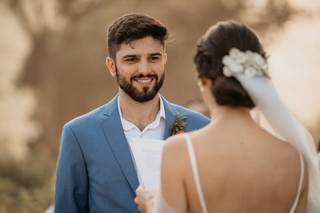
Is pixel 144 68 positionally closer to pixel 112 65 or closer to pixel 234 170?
pixel 112 65

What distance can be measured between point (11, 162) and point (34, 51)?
6.92 metres

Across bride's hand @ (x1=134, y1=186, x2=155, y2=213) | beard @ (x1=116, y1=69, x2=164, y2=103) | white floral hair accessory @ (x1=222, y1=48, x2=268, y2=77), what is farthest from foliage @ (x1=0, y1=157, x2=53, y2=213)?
white floral hair accessory @ (x1=222, y1=48, x2=268, y2=77)

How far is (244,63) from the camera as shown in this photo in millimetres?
4492

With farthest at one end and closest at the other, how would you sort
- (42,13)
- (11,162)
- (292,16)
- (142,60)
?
(42,13)
(292,16)
(11,162)
(142,60)

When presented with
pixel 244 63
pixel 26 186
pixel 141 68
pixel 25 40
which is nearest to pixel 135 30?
pixel 141 68

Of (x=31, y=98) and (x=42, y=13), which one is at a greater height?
(x=42, y=13)

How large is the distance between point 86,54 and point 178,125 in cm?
1988

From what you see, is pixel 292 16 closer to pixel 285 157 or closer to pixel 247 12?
pixel 247 12

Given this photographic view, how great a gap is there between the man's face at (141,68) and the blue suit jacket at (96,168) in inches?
9.1

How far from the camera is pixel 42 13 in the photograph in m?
26.1

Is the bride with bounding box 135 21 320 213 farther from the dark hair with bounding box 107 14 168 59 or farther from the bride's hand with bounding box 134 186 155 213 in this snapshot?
the dark hair with bounding box 107 14 168 59

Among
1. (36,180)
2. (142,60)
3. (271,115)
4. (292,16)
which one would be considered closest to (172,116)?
(142,60)

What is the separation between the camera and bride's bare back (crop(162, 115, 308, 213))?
4.46m

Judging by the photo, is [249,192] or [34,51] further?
[34,51]
